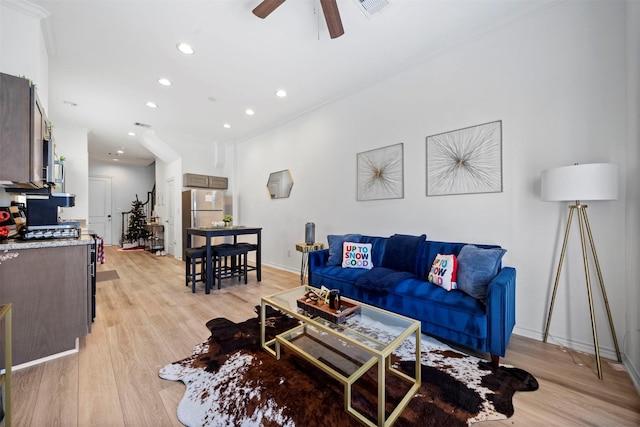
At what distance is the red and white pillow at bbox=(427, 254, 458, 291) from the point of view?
222 cm

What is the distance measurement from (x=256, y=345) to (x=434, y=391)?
1339mm

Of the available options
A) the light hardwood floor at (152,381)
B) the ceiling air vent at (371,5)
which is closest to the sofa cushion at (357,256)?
the light hardwood floor at (152,381)

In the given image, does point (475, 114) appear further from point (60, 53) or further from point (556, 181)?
point (60, 53)

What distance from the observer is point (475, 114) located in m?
2.59

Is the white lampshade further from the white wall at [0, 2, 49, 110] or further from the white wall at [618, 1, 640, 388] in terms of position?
the white wall at [0, 2, 49, 110]

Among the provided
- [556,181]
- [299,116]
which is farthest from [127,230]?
→ [556,181]

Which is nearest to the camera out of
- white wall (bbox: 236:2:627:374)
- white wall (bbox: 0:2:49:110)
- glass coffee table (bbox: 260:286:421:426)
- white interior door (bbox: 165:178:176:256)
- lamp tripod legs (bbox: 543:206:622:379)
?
glass coffee table (bbox: 260:286:421:426)

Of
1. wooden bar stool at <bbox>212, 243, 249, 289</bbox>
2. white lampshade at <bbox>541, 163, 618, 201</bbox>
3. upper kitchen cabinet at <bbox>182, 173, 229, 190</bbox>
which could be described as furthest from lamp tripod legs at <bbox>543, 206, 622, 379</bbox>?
upper kitchen cabinet at <bbox>182, 173, 229, 190</bbox>

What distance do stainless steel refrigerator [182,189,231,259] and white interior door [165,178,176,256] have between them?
0.82 meters

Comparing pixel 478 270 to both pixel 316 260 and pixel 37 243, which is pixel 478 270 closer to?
pixel 316 260

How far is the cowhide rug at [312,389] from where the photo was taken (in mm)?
1377

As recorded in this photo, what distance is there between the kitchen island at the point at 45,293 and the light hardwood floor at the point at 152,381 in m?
0.16

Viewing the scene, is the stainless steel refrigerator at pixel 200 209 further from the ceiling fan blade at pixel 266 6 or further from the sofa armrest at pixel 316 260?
the ceiling fan blade at pixel 266 6

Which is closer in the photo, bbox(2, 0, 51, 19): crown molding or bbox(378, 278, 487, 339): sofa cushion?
bbox(378, 278, 487, 339): sofa cushion
